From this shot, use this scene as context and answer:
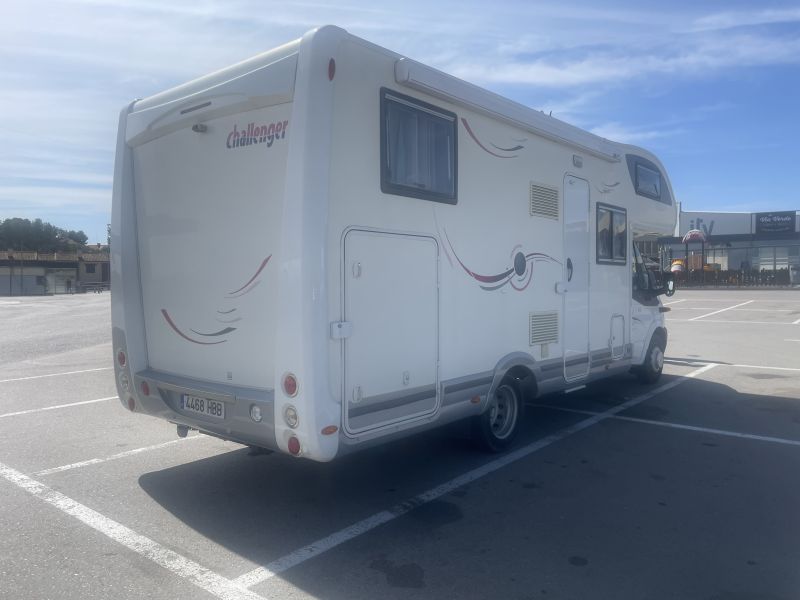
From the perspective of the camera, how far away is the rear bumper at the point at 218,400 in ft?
15.1

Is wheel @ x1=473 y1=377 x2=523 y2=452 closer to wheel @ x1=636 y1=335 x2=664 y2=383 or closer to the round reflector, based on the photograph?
the round reflector

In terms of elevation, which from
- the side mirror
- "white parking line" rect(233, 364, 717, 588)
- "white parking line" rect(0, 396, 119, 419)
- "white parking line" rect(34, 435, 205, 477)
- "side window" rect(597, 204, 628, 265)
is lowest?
"white parking line" rect(233, 364, 717, 588)

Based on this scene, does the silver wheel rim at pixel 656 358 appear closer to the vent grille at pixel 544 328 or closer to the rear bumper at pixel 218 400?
the vent grille at pixel 544 328

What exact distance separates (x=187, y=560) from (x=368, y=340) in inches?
71.6

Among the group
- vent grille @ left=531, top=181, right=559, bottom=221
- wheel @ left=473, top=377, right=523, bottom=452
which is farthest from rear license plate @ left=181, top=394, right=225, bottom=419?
vent grille @ left=531, top=181, right=559, bottom=221

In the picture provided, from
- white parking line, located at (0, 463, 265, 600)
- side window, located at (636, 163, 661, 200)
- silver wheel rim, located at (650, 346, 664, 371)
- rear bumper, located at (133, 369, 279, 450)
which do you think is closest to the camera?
white parking line, located at (0, 463, 265, 600)

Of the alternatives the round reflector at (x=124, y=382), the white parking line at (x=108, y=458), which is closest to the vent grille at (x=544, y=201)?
the round reflector at (x=124, y=382)

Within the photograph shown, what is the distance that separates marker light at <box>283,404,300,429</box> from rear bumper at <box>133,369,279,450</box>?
0.13m

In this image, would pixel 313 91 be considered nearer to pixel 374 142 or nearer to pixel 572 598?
pixel 374 142

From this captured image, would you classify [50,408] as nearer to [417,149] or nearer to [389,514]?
[389,514]

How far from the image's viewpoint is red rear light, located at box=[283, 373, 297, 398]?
4.37m

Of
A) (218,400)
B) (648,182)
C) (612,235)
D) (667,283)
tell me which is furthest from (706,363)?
(218,400)

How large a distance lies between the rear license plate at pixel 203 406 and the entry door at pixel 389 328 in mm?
1023

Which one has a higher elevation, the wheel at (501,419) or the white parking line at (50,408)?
the wheel at (501,419)
